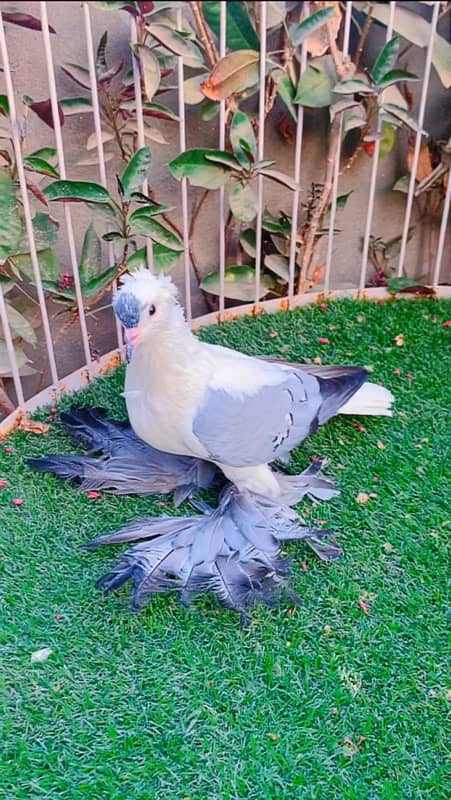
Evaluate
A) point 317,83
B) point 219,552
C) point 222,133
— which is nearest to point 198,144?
point 222,133

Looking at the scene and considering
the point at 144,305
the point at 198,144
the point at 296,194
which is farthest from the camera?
the point at 198,144

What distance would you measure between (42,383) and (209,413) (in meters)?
0.78

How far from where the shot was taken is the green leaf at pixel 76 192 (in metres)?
1.33

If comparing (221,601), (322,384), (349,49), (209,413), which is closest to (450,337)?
(322,384)

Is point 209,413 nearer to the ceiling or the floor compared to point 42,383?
nearer to the ceiling

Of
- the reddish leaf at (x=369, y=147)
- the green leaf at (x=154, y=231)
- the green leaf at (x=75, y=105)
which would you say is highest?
the green leaf at (x=75, y=105)

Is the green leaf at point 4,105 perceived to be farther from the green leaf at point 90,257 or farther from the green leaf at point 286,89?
the green leaf at point 286,89

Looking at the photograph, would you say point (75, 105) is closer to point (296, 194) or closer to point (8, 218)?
point (8, 218)

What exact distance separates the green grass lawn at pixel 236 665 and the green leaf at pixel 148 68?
82 cm

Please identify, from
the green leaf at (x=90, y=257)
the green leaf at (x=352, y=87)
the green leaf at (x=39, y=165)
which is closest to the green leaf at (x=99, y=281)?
the green leaf at (x=90, y=257)

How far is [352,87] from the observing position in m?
1.59

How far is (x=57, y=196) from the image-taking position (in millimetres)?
1329

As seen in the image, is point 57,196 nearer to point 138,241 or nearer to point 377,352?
point 138,241

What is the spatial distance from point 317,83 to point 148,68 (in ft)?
1.53
